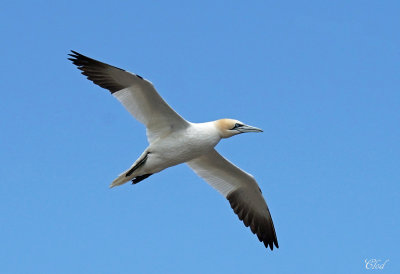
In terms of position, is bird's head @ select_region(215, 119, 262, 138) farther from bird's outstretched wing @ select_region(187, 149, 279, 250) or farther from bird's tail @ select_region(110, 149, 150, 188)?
bird's tail @ select_region(110, 149, 150, 188)

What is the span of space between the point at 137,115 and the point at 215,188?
2825 mm

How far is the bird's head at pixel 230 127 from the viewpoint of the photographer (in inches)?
511

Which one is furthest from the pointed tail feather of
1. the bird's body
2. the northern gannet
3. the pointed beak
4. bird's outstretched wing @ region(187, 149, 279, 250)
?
the pointed beak

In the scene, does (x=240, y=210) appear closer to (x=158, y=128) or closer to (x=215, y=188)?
(x=215, y=188)

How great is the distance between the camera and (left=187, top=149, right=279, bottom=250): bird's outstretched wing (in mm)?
14383

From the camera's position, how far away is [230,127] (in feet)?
42.7

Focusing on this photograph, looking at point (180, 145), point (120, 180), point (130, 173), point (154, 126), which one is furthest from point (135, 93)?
point (120, 180)

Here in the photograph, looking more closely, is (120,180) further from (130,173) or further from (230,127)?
(230,127)

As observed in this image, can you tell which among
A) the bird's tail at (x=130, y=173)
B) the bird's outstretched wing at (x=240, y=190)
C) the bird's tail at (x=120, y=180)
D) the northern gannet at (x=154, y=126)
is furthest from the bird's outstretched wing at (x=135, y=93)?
the bird's outstretched wing at (x=240, y=190)

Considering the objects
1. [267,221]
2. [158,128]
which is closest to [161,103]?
[158,128]

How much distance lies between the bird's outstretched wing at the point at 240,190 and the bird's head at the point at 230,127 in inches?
43.5

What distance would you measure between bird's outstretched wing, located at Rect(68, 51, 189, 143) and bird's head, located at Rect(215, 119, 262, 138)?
2.23 feet

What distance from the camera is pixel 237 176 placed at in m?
14.5

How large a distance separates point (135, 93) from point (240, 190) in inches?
141
